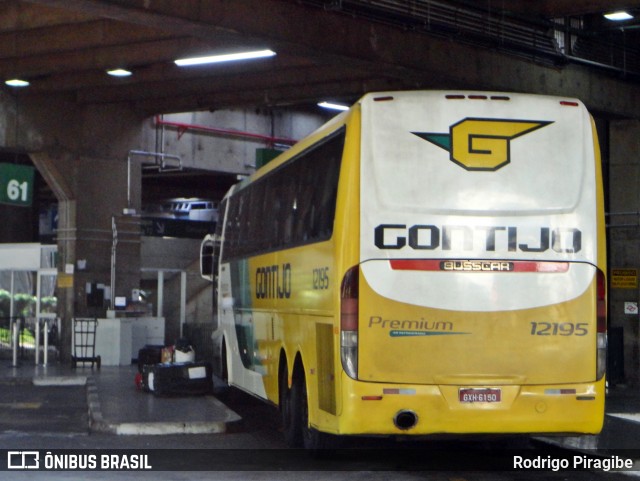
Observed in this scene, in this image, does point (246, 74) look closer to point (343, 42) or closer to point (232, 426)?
point (343, 42)

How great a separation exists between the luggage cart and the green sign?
3488mm

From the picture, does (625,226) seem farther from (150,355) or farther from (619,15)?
(150,355)

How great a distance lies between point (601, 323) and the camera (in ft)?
37.0

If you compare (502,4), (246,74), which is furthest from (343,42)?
(246,74)

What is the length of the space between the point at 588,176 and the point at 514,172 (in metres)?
0.79

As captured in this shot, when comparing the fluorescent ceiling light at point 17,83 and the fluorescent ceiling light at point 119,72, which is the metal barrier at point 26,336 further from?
the fluorescent ceiling light at point 119,72

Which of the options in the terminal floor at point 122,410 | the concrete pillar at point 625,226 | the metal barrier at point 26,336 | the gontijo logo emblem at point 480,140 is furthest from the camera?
the metal barrier at point 26,336

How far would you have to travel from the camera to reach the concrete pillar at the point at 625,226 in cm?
2423

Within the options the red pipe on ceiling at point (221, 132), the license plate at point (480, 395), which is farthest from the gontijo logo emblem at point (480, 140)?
the red pipe on ceiling at point (221, 132)

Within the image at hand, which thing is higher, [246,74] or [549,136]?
[246,74]

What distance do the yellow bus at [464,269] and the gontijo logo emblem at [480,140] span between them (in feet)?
0.04

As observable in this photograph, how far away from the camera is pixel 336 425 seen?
1107 cm

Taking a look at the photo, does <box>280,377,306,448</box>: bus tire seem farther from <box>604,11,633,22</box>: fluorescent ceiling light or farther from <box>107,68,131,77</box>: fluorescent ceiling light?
<box>107,68,131,77</box>: fluorescent ceiling light

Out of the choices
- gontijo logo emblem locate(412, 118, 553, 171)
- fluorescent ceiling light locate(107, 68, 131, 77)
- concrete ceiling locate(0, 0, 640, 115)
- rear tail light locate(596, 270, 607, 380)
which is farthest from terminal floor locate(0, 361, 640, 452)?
fluorescent ceiling light locate(107, 68, 131, 77)
